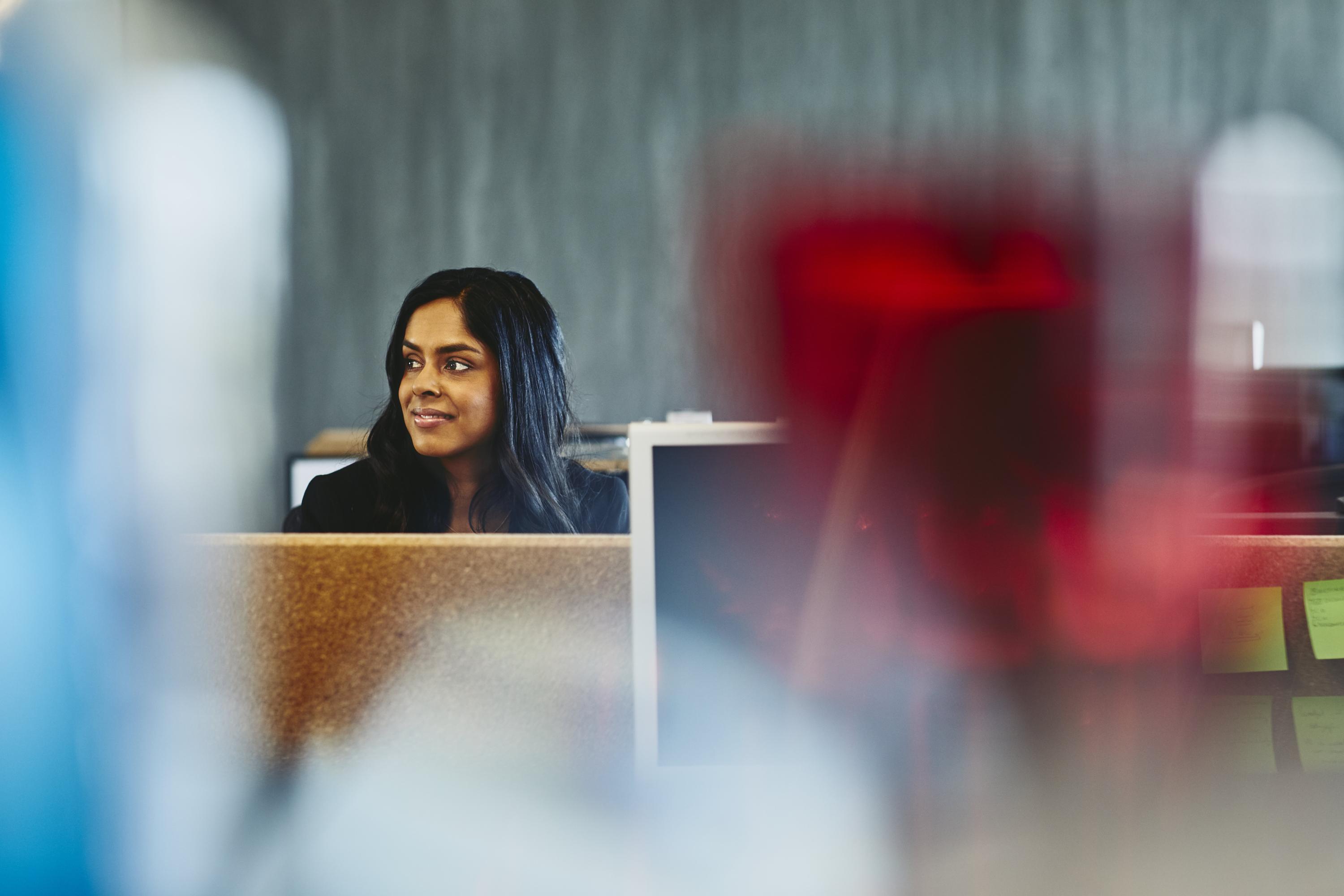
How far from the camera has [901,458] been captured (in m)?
0.50

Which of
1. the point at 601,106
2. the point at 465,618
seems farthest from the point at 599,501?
the point at 601,106

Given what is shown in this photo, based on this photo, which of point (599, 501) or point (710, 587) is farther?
point (599, 501)

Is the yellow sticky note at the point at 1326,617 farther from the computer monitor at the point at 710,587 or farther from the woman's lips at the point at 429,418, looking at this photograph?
the woman's lips at the point at 429,418

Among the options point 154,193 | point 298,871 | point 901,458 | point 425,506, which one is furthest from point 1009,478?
point 425,506

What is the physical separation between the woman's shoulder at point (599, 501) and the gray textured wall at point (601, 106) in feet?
6.87

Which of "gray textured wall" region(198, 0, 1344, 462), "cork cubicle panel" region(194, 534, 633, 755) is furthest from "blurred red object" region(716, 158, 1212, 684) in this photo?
"gray textured wall" region(198, 0, 1344, 462)

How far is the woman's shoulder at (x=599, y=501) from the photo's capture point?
1.16 metres

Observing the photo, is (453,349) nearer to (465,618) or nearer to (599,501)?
(599,501)

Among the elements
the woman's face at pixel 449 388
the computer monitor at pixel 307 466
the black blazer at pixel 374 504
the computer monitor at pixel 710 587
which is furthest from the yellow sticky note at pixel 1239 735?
the computer monitor at pixel 307 466

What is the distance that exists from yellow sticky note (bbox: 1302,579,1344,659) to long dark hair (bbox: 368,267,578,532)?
0.69m

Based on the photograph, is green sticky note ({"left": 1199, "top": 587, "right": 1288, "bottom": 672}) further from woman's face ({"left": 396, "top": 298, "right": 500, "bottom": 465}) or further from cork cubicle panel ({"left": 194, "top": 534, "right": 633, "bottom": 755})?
woman's face ({"left": 396, "top": 298, "right": 500, "bottom": 465})

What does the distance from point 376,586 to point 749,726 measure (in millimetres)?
224

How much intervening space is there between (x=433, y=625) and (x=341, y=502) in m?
0.61

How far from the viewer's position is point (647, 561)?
527mm
